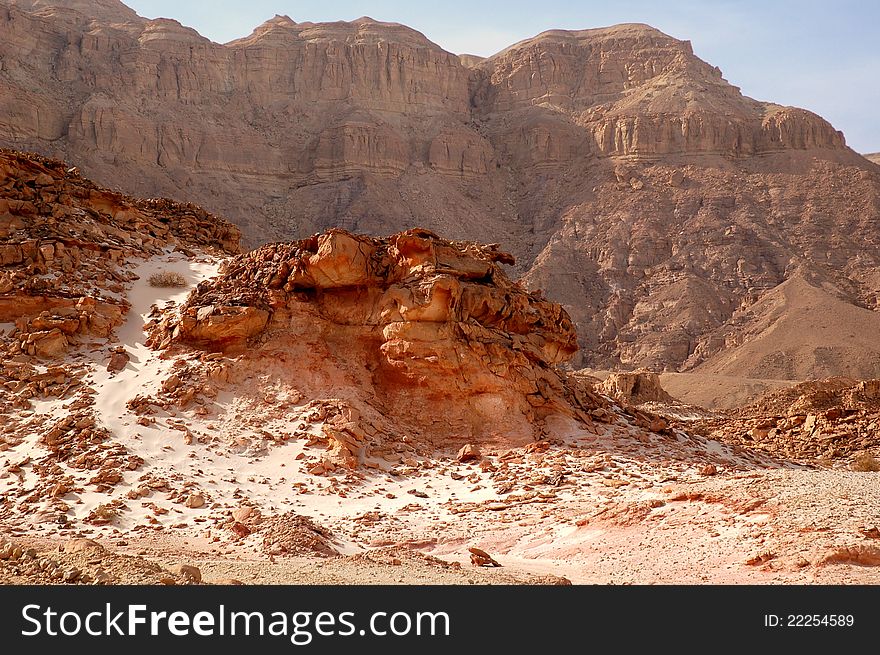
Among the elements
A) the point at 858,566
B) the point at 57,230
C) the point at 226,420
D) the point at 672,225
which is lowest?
the point at 858,566

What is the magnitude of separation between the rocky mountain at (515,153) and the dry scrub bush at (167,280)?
38703 mm

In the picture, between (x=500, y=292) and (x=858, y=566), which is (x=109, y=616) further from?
(x=500, y=292)

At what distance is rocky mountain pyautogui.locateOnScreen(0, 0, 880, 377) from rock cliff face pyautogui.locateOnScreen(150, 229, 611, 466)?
37.4 m

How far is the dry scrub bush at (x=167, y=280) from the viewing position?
19.6 metres

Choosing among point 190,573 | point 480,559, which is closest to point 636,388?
point 480,559

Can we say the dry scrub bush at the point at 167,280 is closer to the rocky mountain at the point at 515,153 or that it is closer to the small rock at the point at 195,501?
the small rock at the point at 195,501

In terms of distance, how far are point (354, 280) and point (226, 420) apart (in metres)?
3.63

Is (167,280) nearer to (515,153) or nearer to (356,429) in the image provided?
(356,429)

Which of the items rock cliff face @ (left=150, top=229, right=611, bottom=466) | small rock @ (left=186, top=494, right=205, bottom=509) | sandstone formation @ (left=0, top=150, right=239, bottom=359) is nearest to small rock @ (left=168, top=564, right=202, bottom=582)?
small rock @ (left=186, top=494, right=205, bottom=509)

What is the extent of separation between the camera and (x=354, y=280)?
17500 millimetres

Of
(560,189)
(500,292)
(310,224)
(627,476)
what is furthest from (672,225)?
(627,476)

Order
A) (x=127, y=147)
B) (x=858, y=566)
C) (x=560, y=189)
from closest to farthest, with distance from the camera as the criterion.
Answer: (x=858, y=566) → (x=127, y=147) → (x=560, y=189)

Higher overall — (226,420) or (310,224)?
(310,224)

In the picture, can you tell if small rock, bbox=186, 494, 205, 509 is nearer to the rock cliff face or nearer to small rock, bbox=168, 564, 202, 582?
Result: the rock cliff face
